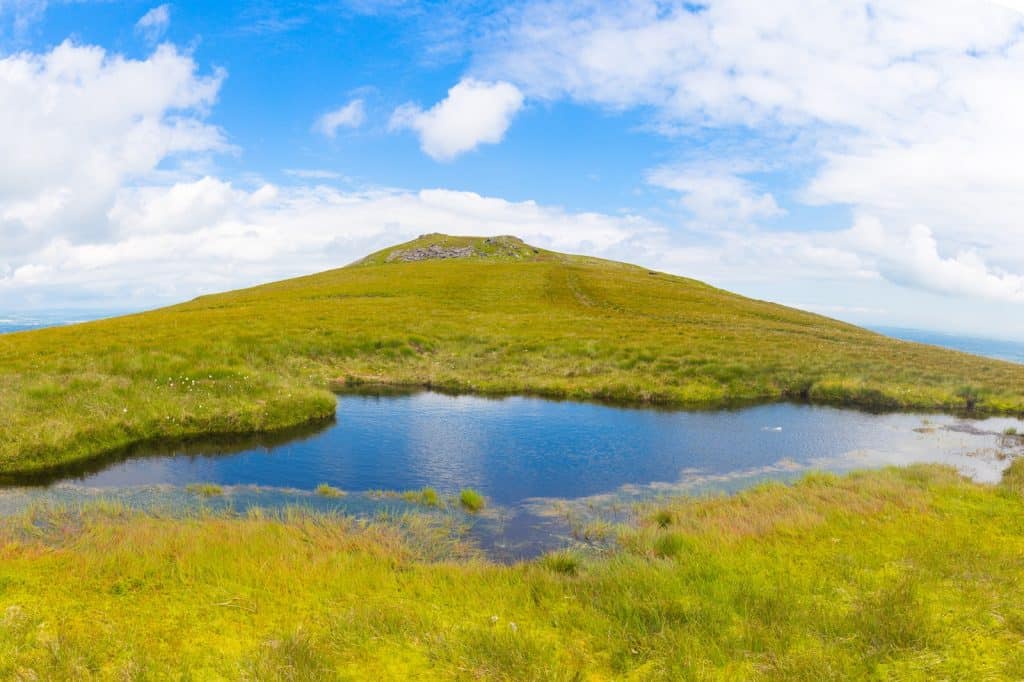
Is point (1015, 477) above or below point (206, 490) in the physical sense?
above

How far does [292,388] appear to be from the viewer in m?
31.7

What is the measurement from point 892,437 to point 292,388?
35496 mm

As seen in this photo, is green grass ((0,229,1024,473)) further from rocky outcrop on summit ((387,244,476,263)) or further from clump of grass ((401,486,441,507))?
rocky outcrop on summit ((387,244,476,263))

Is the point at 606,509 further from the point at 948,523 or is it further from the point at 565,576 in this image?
the point at 948,523

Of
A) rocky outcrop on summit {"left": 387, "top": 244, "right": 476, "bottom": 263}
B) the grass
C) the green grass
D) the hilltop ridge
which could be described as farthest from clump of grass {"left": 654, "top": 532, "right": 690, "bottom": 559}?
rocky outcrop on summit {"left": 387, "top": 244, "right": 476, "bottom": 263}

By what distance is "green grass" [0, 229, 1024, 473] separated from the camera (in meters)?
26.2

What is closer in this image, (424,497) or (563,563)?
(563,563)

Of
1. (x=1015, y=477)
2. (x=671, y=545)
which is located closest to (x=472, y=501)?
(x=671, y=545)

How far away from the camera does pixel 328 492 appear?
1878 cm

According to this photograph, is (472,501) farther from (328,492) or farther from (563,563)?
(563,563)

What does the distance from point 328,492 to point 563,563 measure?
9.95 meters

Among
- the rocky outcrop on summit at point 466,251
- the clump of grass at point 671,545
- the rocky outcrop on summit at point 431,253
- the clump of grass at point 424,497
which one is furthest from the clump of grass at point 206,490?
the rocky outcrop on summit at point 431,253

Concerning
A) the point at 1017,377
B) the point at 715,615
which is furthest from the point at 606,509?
the point at 1017,377

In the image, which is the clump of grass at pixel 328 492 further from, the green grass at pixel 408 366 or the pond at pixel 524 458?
the green grass at pixel 408 366
